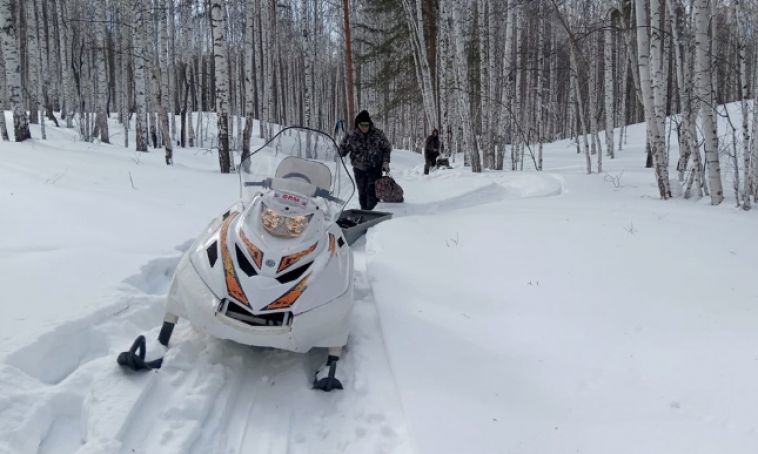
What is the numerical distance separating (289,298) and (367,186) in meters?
6.44

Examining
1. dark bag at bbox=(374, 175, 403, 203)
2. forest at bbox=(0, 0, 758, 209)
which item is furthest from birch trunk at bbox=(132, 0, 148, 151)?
dark bag at bbox=(374, 175, 403, 203)

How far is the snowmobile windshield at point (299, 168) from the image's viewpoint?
4.21 m

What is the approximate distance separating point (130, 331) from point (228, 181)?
7.21 meters

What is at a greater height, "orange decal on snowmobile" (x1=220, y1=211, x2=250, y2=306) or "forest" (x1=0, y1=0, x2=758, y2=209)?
"forest" (x1=0, y1=0, x2=758, y2=209)

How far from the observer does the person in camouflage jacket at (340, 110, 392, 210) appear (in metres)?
9.20

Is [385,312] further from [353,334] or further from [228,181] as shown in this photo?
[228,181]

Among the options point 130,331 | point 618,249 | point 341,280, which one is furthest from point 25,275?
point 618,249

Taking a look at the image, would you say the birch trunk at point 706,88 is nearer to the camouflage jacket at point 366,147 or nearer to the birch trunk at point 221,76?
the camouflage jacket at point 366,147

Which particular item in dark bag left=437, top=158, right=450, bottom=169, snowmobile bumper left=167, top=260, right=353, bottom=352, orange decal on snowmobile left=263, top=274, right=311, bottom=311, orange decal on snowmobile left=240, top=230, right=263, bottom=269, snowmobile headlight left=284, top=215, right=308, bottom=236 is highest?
dark bag left=437, top=158, right=450, bottom=169

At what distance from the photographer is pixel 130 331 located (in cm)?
370

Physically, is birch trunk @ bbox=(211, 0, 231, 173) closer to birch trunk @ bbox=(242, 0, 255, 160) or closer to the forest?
the forest

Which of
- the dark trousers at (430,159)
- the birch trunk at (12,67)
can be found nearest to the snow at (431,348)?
the birch trunk at (12,67)

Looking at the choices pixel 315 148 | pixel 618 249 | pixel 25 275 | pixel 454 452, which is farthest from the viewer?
pixel 618 249

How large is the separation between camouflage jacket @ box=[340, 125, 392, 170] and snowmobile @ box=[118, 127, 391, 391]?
5252 millimetres
